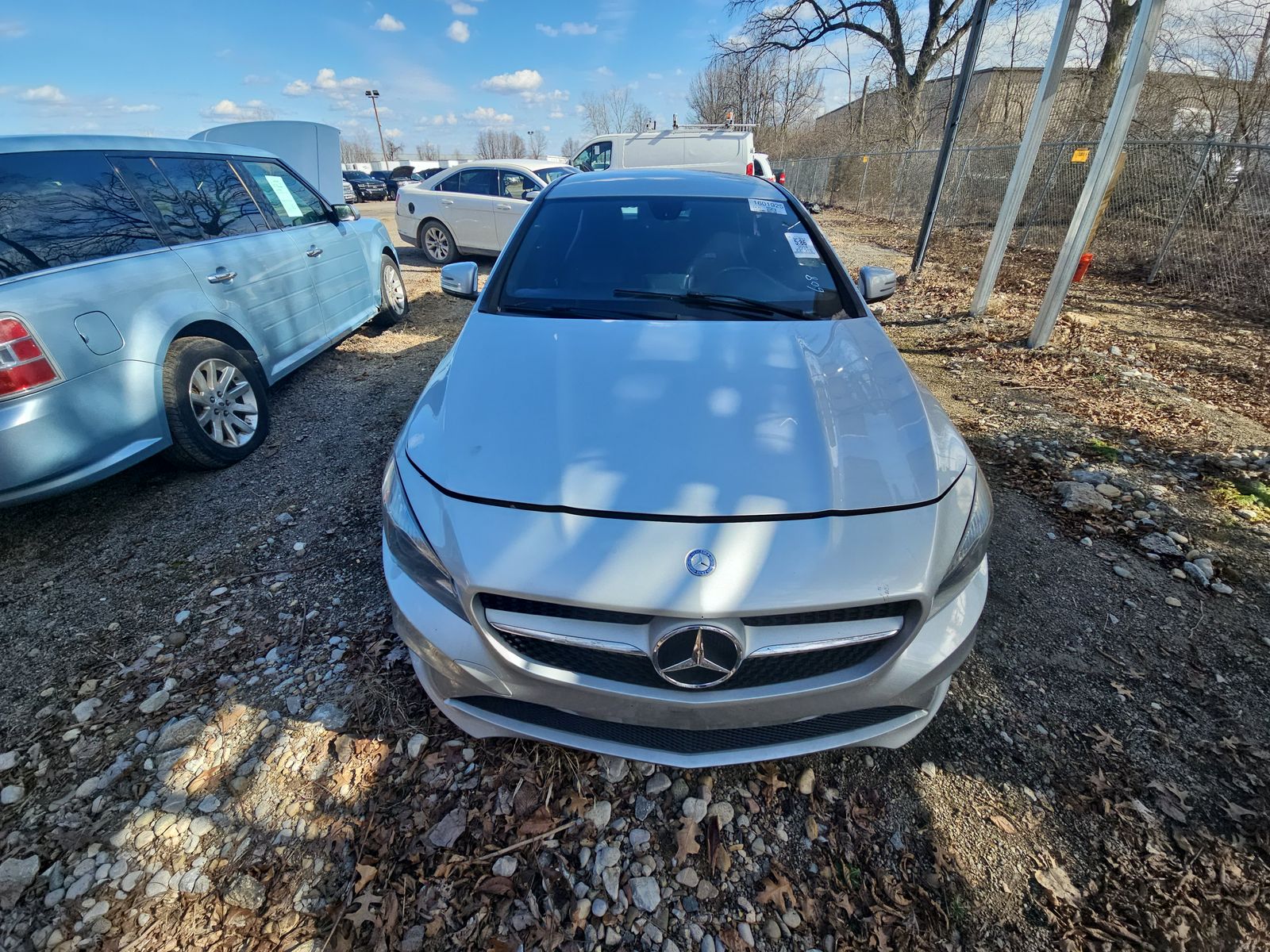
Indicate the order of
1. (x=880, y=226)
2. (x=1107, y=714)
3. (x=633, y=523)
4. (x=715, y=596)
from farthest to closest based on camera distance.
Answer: (x=880, y=226)
(x=1107, y=714)
(x=633, y=523)
(x=715, y=596)

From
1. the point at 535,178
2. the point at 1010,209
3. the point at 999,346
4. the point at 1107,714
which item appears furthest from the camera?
the point at 535,178

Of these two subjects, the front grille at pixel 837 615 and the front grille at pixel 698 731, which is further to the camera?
the front grille at pixel 698 731

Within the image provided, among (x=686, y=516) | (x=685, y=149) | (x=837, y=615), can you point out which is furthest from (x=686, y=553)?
(x=685, y=149)

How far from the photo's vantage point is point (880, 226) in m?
16.0

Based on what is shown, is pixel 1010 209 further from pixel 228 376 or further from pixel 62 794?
pixel 62 794

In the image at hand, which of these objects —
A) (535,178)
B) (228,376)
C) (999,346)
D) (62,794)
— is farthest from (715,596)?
(535,178)

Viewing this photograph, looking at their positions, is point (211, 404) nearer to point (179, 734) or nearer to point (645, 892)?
point (179, 734)

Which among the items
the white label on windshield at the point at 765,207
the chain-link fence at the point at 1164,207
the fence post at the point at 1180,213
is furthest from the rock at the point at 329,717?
the fence post at the point at 1180,213

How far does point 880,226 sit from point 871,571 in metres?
17.7

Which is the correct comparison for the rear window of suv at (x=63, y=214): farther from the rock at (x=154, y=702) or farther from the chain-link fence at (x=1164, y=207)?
the chain-link fence at (x=1164, y=207)

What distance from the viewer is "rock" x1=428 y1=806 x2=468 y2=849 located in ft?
5.17

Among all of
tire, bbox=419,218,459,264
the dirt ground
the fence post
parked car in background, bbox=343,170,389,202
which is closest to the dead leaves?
the dirt ground

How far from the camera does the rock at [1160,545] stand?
2.65 metres

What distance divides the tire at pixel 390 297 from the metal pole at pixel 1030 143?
644 centimetres
